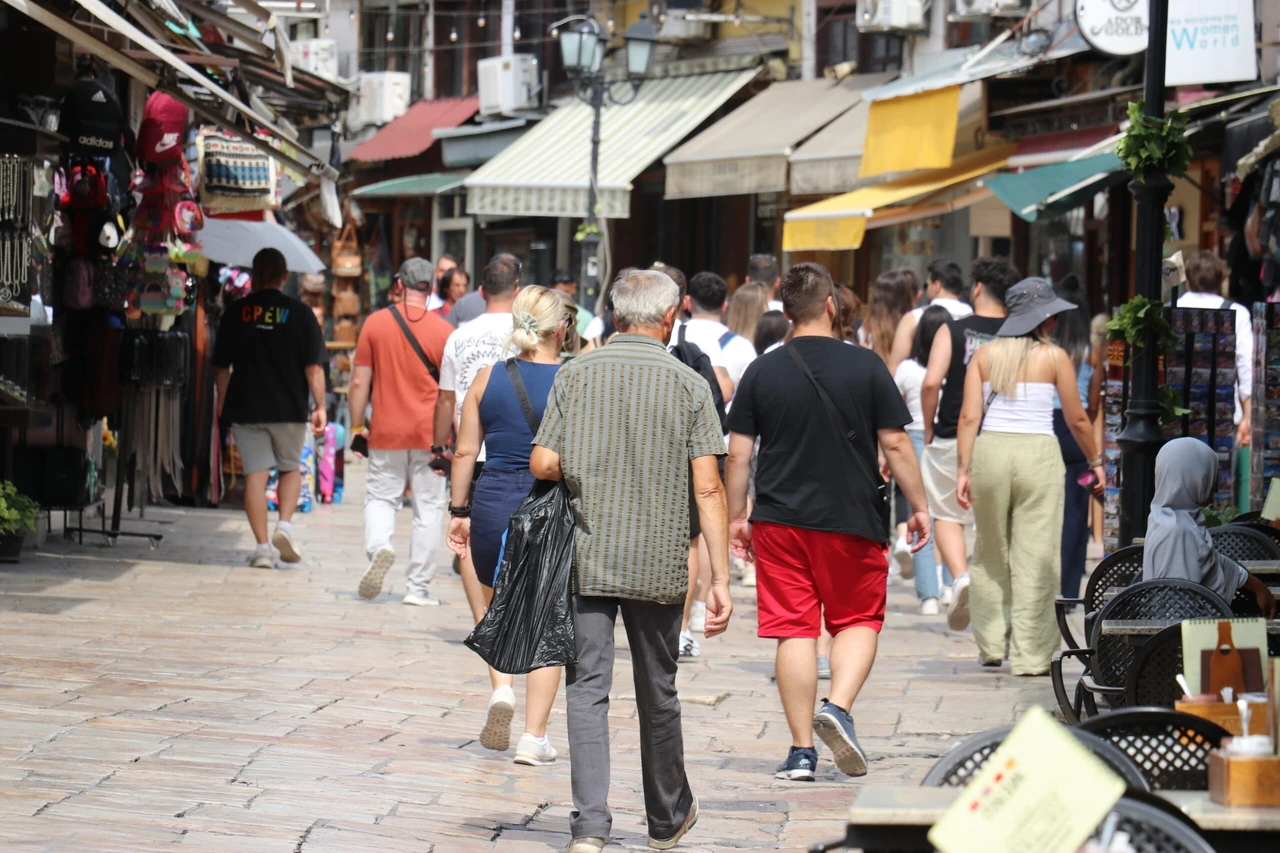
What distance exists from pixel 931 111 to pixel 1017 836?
16.9 m

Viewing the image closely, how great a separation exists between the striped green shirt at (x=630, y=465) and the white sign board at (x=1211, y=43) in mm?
8403

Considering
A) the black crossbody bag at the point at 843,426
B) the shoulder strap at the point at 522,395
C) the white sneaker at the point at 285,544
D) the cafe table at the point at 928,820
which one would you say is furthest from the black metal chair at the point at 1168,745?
the white sneaker at the point at 285,544

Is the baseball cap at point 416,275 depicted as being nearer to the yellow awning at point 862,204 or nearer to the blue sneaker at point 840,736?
the blue sneaker at point 840,736

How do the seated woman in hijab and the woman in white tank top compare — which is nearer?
the seated woman in hijab

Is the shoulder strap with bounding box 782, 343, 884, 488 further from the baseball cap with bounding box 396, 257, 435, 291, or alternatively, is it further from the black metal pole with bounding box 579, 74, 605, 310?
the black metal pole with bounding box 579, 74, 605, 310

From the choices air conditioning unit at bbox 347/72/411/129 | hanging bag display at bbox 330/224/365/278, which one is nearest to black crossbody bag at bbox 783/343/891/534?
hanging bag display at bbox 330/224/365/278

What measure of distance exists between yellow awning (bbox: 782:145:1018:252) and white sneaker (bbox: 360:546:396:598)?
29.9ft

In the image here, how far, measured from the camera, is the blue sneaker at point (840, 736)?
23.7 feet

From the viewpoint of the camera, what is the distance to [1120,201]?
1870 centimetres

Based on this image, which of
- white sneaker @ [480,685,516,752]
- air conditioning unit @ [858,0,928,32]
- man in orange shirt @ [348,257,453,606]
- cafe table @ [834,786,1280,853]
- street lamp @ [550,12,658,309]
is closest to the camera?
cafe table @ [834,786,1280,853]

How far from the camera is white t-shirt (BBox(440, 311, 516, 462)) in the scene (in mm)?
9805

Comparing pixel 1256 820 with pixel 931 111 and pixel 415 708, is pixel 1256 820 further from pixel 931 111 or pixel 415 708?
pixel 931 111

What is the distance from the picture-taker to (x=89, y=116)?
40.7 ft

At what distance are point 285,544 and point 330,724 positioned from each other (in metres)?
5.74
